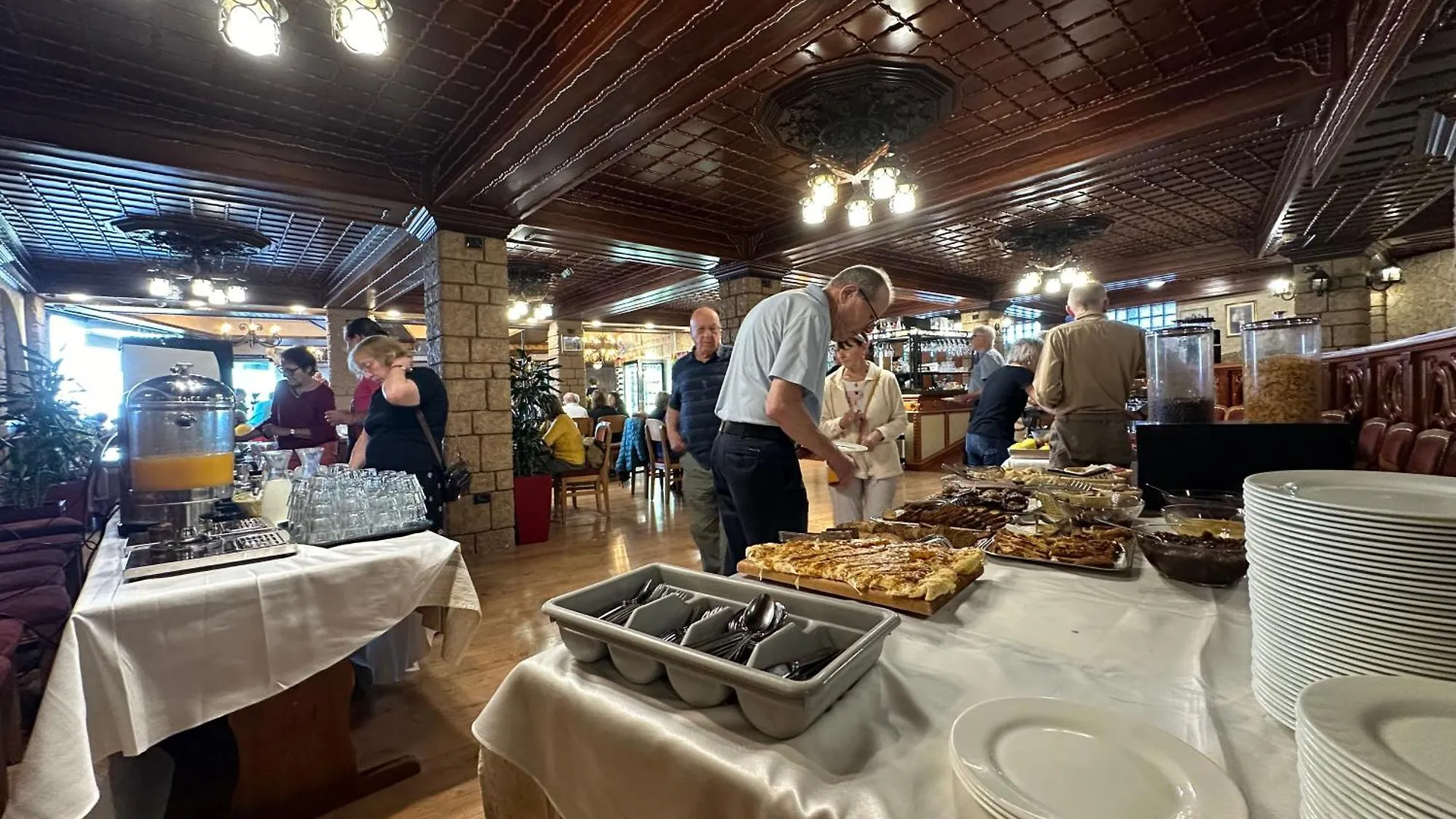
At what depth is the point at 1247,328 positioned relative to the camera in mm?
1551

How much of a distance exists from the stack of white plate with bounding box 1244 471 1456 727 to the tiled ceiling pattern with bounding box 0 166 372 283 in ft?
18.1

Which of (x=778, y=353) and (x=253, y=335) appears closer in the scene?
(x=778, y=353)

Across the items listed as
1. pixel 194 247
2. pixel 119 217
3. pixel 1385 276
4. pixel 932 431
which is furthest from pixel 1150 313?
pixel 119 217

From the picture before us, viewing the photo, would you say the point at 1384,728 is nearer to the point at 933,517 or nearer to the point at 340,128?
the point at 933,517

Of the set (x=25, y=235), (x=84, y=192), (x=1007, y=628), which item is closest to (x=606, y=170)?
(x=84, y=192)

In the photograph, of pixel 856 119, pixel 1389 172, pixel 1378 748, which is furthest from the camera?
pixel 1389 172

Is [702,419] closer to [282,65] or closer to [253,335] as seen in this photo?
[282,65]

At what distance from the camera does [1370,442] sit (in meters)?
1.99

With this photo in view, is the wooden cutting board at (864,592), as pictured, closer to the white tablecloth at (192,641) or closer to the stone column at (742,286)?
the white tablecloth at (192,641)

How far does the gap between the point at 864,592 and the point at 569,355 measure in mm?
10230

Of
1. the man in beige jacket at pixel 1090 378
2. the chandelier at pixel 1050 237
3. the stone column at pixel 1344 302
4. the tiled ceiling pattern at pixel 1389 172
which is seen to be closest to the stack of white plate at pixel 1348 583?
the man in beige jacket at pixel 1090 378

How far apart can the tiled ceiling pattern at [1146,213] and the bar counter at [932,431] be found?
1.94 metres

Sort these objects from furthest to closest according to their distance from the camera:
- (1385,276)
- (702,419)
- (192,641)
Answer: (1385,276) → (702,419) → (192,641)

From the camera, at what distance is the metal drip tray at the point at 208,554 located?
1405mm
